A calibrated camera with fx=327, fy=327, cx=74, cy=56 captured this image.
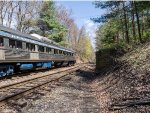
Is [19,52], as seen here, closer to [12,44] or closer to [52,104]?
[12,44]

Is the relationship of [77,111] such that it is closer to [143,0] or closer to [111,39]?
[143,0]

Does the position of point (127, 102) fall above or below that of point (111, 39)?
below

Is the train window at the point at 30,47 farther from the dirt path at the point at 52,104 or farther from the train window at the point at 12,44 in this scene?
the dirt path at the point at 52,104

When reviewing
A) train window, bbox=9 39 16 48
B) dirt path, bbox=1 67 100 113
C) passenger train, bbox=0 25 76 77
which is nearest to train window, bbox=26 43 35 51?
passenger train, bbox=0 25 76 77

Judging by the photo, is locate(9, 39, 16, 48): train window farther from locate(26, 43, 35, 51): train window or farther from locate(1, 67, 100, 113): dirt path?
locate(1, 67, 100, 113): dirt path

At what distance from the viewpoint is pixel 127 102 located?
9.69 metres

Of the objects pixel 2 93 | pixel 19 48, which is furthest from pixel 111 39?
pixel 2 93

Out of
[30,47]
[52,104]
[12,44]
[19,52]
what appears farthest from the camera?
[30,47]

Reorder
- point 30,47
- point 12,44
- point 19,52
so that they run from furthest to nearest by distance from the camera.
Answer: point 30,47
point 19,52
point 12,44

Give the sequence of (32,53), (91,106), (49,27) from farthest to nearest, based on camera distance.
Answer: (49,27), (32,53), (91,106)

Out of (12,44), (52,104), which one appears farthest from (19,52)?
(52,104)

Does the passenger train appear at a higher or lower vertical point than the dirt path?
higher

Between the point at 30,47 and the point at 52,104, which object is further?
the point at 30,47

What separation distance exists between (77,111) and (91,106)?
1.06 metres
